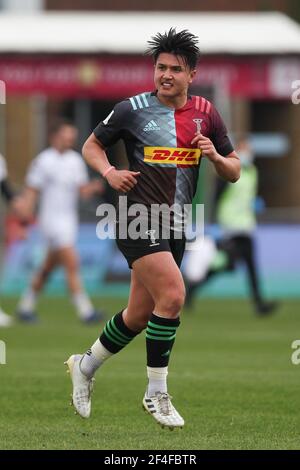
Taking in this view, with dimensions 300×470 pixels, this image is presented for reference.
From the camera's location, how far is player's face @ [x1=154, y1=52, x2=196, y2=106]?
27.5 feet

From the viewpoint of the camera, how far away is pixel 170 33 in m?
8.45

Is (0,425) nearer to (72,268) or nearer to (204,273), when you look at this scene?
(72,268)

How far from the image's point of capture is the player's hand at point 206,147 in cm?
820

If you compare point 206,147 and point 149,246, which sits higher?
point 206,147

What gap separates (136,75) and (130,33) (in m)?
1.58

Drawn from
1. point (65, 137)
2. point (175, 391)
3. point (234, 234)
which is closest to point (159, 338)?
point (175, 391)

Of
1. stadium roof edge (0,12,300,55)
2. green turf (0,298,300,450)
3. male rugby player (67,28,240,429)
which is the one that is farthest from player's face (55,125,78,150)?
male rugby player (67,28,240,429)

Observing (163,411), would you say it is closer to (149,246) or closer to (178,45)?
(149,246)

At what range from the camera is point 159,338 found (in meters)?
8.26

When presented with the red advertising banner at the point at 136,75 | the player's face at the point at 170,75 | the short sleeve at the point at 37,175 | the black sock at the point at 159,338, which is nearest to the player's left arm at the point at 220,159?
the player's face at the point at 170,75

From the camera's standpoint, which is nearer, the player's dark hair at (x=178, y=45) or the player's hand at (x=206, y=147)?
the player's hand at (x=206, y=147)

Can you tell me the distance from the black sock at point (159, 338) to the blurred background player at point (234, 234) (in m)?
9.91

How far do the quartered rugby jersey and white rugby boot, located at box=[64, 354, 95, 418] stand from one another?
121cm

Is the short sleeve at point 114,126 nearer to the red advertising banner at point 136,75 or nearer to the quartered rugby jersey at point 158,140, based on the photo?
the quartered rugby jersey at point 158,140
